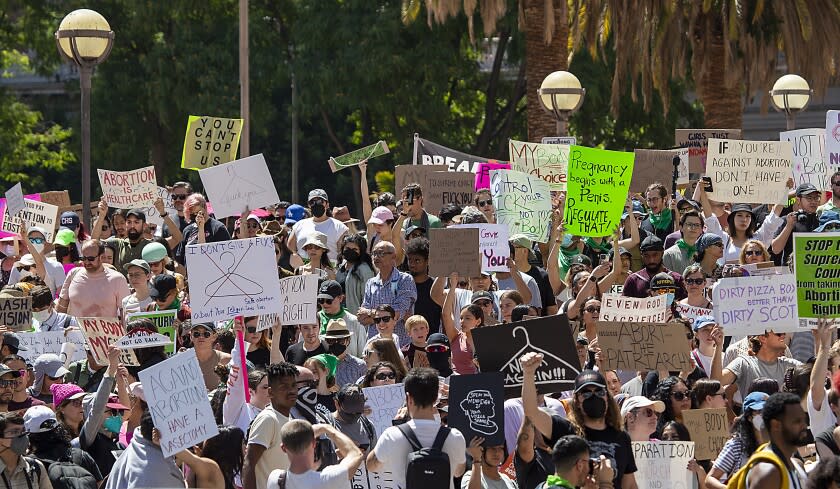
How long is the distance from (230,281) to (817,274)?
3520mm

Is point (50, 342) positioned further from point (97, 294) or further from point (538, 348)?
point (538, 348)

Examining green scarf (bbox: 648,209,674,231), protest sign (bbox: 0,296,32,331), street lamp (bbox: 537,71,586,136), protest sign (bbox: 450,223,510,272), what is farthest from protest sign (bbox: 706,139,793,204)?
protest sign (bbox: 0,296,32,331)

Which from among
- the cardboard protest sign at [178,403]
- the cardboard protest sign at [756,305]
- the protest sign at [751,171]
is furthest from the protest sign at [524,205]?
the cardboard protest sign at [178,403]

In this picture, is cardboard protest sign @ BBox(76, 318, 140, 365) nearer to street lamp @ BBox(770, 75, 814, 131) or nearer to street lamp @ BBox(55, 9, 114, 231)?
street lamp @ BBox(55, 9, 114, 231)

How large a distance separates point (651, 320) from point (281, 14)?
24757 mm

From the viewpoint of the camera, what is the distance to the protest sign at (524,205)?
1358 centimetres

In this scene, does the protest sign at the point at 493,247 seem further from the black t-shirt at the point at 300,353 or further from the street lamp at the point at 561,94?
the street lamp at the point at 561,94

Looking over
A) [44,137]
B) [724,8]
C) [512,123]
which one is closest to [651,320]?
[724,8]

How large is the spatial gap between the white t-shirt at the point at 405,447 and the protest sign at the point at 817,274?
10.1ft

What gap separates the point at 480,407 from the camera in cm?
804

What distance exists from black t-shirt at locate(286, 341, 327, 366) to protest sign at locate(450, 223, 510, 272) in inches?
87.8

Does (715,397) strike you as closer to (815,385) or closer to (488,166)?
(815,385)

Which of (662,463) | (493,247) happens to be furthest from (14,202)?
(662,463)

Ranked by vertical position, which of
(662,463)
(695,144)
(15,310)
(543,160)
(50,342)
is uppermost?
(695,144)
